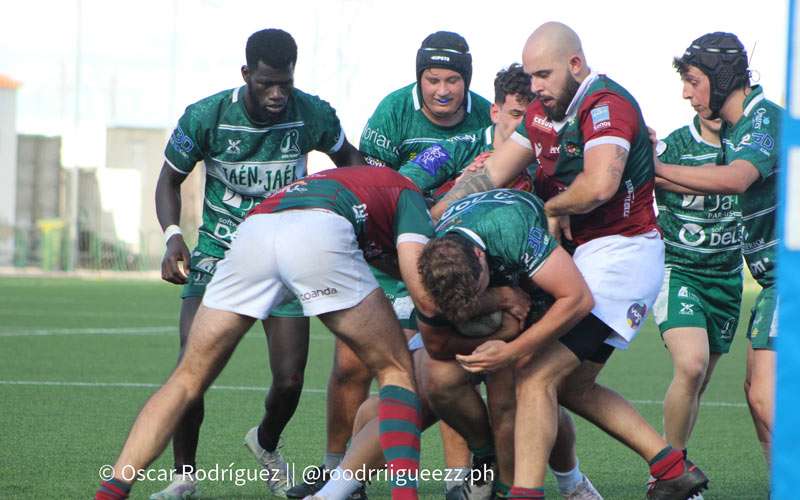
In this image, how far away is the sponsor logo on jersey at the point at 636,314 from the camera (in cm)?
547

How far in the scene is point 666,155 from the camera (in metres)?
7.32

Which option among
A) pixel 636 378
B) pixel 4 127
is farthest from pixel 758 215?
pixel 4 127

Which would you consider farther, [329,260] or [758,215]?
[758,215]

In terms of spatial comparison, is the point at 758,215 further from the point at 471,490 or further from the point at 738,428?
the point at 738,428

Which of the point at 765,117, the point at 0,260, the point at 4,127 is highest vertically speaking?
the point at 765,117

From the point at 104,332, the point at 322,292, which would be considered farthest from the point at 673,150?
the point at 104,332

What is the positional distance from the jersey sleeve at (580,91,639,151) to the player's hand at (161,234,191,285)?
208 cm

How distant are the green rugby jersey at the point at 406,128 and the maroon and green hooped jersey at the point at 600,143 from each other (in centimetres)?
127

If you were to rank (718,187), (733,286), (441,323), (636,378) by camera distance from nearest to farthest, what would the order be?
(441,323), (718,187), (733,286), (636,378)

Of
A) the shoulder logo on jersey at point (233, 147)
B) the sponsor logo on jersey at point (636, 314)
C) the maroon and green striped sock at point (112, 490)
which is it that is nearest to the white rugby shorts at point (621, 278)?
the sponsor logo on jersey at point (636, 314)

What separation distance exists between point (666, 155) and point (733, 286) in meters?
0.86

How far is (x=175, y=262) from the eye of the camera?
→ 6.11m

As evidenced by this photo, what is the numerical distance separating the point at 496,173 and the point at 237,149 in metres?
1.46

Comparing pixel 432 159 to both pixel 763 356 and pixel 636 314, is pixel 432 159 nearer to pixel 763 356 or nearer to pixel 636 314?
pixel 636 314
